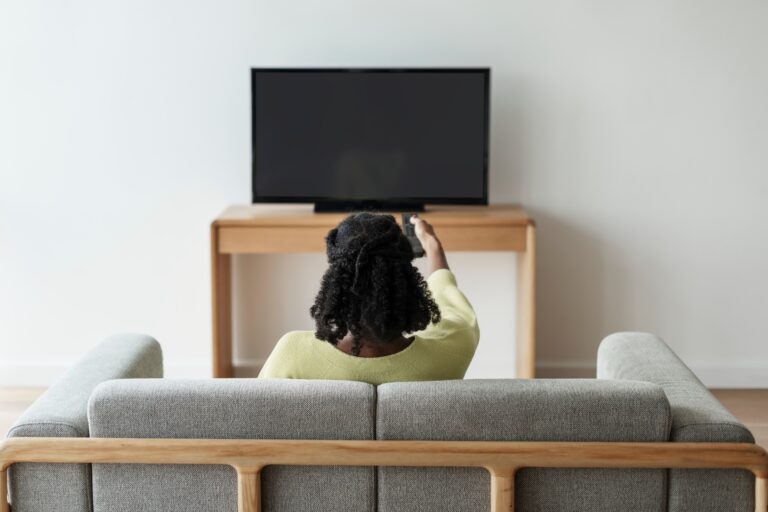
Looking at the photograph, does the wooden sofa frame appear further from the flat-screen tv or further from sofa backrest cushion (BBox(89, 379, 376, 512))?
the flat-screen tv

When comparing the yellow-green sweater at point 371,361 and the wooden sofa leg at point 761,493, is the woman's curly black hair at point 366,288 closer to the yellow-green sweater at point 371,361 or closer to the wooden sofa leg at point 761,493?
the yellow-green sweater at point 371,361

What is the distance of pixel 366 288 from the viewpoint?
238 centimetres

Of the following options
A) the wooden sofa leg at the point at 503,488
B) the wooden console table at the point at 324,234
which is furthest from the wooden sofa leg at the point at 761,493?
the wooden console table at the point at 324,234

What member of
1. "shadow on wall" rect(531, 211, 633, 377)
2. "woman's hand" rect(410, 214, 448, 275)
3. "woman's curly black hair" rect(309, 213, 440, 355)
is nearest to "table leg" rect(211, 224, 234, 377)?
"shadow on wall" rect(531, 211, 633, 377)

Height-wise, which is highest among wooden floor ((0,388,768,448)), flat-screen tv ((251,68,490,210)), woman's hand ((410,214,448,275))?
flat-screen tv ((251,68,490,210))

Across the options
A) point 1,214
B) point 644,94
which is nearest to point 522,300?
point 644,94

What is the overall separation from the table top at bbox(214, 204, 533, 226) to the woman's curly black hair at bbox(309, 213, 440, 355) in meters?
2.07

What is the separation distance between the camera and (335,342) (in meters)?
2.43

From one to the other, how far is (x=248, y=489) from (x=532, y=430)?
0.58 m

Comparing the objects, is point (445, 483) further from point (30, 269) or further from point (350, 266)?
point (30, 269)

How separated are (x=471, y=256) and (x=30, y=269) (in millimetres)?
1925

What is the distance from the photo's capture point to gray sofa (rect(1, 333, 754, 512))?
2.27 m

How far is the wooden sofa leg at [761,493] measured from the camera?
2.26 m

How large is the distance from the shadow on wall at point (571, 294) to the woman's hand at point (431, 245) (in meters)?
1.78
